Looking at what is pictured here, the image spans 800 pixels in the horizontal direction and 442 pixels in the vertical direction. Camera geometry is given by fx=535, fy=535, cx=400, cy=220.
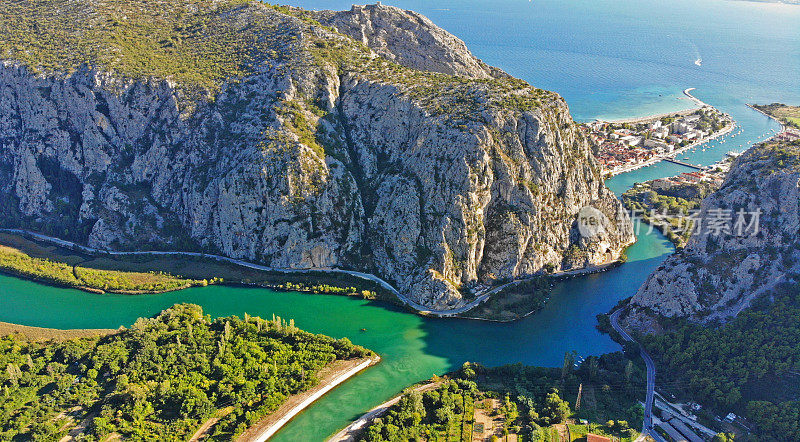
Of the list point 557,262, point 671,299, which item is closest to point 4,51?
point 557,262

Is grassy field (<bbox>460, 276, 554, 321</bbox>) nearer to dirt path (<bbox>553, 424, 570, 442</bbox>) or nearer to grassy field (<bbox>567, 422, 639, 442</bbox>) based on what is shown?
dirt path (<bbox>553, 424, 570, 442</bbox>)

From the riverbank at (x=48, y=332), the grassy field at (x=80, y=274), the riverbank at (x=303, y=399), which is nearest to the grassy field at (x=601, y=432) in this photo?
the riverbank at (x=303, y=399)

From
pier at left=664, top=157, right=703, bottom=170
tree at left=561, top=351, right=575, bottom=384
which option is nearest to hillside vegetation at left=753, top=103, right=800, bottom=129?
pier at left=664, top=157, right=703, bottom=170

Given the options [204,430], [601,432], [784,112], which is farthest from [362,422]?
[784,112]

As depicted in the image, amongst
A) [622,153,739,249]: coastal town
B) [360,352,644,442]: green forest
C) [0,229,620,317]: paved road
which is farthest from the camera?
[622,153,739,249]: coastal town

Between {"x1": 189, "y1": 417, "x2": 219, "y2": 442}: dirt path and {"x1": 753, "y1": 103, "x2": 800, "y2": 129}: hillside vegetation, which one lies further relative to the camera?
{"x1": 753, "y1": 103, "x2": 800, "y2": 129}: hillside vegetation

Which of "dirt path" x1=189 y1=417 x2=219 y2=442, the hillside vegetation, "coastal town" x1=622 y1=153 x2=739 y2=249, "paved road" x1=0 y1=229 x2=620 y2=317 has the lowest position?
"dirt path" x1=189 y1=417 x2=219 y2=442

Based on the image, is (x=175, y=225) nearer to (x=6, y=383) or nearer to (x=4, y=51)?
(x=6, y=383)

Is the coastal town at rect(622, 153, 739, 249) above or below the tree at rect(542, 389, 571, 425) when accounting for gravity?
above
